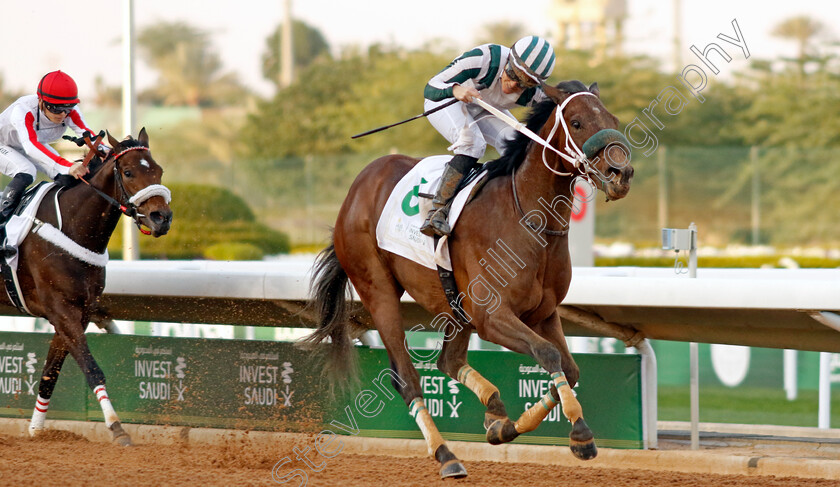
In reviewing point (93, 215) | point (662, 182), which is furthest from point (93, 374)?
point (662, 182)

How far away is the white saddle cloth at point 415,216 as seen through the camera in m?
5.22

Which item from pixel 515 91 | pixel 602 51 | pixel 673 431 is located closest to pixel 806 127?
pixel 602 51

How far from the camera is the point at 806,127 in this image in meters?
24.6

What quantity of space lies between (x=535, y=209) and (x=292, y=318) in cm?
313

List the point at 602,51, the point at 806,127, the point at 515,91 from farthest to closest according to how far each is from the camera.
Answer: the point at 602,51
the point at 806,127
the point at 515,91

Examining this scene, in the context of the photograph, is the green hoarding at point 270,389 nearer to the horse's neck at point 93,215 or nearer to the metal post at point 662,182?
the horse's neck at point 93,215

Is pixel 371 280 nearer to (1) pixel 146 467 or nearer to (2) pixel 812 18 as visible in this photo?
(1) pixel 146 467

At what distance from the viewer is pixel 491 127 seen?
18.4 ft

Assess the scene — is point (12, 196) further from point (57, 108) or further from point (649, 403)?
point (649, 403)

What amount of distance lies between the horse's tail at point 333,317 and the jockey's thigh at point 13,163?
2.36 meters

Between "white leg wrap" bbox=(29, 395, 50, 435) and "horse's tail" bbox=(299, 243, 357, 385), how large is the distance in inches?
81.7

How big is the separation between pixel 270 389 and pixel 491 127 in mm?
2622

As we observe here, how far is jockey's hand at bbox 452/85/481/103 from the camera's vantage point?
5184 millimetres

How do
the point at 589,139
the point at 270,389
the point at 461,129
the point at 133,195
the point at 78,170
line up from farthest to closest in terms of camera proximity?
1. the point at 270,389
2. the point at 78,170
3. the point at 133,195
4. the point at 461,129
5. the point at 589,139
